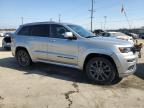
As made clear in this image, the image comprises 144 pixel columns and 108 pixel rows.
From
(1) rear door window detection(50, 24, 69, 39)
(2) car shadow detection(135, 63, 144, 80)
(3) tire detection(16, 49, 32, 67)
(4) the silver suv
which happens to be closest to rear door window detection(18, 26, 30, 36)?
(4) the silver suv

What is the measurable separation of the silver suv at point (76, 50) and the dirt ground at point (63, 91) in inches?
17.0

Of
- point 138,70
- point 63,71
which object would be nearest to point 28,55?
point 63,71

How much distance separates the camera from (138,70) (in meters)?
8.51

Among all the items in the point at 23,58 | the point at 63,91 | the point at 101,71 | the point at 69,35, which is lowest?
the point at 63,91

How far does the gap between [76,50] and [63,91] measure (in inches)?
63.7

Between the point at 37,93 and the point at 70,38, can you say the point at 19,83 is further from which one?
the point at 70,38

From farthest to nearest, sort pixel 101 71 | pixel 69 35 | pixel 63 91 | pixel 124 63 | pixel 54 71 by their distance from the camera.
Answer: pixel 54 71 < pixel 69 35 < pixel 101 71 < pixel 124 63 < pixel 63 91

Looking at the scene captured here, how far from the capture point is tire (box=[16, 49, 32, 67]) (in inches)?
350

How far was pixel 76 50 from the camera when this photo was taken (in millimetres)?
7082

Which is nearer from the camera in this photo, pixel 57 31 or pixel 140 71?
pixel 57 31

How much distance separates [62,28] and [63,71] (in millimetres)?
1631

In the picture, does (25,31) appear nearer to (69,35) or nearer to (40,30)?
(40,30)

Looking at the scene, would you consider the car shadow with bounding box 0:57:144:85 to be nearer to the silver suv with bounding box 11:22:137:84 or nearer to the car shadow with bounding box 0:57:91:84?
the car shadow with bounding box 0:57:91:84

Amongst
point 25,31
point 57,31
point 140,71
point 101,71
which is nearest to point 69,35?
point 57,31
